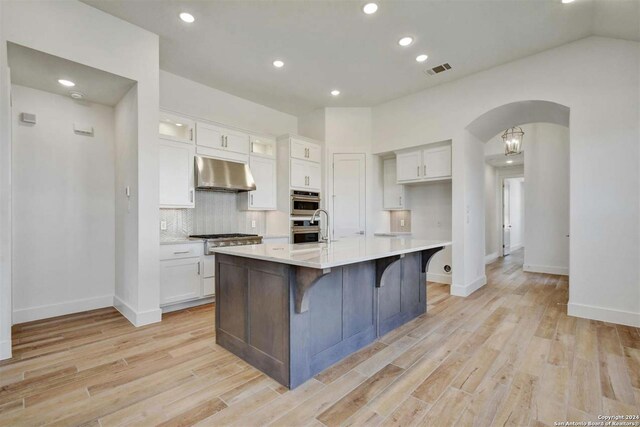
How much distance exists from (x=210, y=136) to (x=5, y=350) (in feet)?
9.87

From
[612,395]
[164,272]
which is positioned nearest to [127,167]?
[164,272]

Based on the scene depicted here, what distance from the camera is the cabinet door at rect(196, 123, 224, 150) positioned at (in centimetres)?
402

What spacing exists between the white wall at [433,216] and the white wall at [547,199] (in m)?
2.66

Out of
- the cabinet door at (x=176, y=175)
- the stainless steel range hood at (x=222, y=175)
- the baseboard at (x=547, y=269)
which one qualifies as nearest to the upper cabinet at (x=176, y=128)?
the cabinet door at (x=176, y=175)

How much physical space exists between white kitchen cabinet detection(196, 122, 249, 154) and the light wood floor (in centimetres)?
239

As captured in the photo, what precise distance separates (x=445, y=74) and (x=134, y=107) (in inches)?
163

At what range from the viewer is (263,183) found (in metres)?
4.84

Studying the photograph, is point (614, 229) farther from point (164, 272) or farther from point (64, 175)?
point (64, 175)

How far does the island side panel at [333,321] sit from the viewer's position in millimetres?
2008

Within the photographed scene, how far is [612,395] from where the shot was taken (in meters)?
1.89

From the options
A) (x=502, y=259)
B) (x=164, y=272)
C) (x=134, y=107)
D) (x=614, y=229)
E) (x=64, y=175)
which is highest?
(x=134, y=107)

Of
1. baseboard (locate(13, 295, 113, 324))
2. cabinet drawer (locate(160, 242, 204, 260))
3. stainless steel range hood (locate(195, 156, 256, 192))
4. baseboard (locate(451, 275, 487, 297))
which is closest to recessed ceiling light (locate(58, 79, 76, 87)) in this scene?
stainless steel range hood (locate(195, 156, 256, 192))

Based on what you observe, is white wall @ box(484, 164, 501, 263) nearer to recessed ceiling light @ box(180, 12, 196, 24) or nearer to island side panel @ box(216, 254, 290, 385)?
island side panel @ box(216, 254, 290, 385)

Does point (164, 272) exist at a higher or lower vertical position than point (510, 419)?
higher
